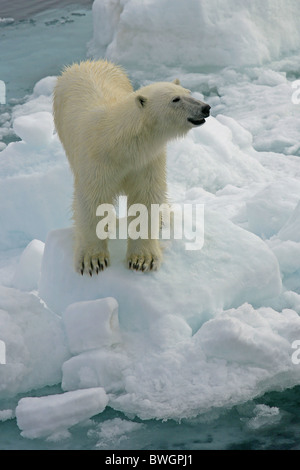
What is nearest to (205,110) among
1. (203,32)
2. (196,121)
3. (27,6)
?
(196,121)

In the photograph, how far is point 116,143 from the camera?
3.13 m

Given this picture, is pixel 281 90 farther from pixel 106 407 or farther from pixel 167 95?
pixel 106 407

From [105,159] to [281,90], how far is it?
4.22 meters

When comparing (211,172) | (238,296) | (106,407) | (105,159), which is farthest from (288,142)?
(106,407)

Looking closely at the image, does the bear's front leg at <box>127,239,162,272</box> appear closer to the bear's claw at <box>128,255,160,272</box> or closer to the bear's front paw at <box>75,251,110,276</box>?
the bear's claw at <box>128,255,160,272</box>

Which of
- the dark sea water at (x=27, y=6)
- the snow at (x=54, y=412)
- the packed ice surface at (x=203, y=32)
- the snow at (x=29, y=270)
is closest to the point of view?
the snow at (x=54, y=412)

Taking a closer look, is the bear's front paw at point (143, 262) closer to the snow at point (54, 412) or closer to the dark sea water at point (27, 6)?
the snow at point (54, 412)

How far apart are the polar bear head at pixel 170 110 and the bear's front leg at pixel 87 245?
1.92 ft

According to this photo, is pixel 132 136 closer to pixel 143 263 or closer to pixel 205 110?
pixel 205 110

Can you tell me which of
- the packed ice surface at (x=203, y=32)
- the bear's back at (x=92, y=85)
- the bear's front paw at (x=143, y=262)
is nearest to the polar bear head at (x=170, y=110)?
the bear's back at (x=92, y=85)

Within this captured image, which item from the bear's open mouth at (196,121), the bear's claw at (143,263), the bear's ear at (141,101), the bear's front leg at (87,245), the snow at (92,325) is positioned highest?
the bear's ear at (141,101)

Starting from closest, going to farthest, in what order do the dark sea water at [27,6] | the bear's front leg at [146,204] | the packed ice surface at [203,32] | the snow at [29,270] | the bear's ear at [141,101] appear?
the bear's ear at [141,101] → the bear's front leg at [146,204] → the snow at [29,270] → the packed ice surface at [203,32] → the dark sea water at [27,6]

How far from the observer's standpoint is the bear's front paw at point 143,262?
135 inches

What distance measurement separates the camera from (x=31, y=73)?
8.02 metres
